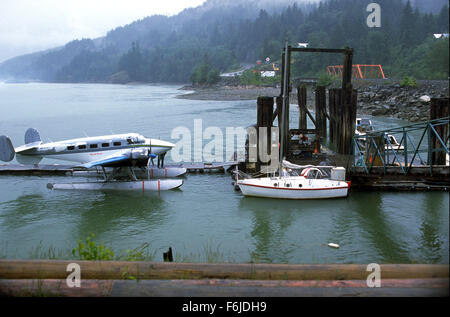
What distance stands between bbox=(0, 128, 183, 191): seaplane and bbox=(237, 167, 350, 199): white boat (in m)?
5.14

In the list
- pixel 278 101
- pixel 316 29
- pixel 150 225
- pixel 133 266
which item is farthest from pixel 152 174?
pixel 316 29

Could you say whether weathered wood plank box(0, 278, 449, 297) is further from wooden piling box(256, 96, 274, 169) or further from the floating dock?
the floating dock

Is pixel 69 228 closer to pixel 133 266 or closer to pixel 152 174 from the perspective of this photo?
pixel 152 174

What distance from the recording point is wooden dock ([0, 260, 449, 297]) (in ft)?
14.8

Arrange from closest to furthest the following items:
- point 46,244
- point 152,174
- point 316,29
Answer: point 46,244, point 152,174, point 316,29

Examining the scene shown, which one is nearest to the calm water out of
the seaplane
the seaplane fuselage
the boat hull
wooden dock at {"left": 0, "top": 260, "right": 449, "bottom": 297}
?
the boat hull

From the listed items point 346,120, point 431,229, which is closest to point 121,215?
point 431,229

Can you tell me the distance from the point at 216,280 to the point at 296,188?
18.6m

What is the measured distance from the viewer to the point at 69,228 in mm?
20172

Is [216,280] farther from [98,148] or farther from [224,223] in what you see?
[98,148]

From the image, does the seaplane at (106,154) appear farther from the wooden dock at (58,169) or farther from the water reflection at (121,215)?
the wooden dock at (58,169)

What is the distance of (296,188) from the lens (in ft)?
75.9
